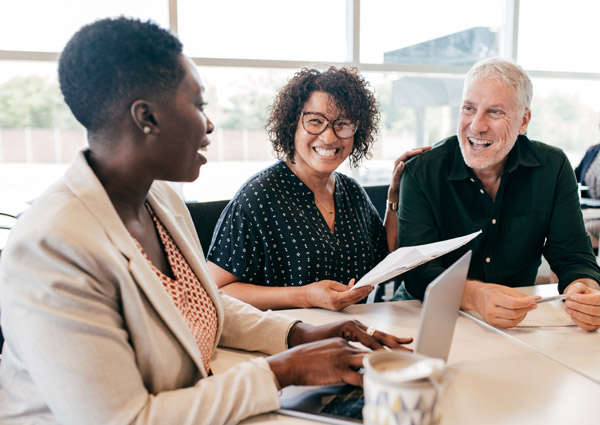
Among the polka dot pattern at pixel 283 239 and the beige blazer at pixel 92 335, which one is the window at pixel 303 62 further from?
the beige blazer at pixel 92 335

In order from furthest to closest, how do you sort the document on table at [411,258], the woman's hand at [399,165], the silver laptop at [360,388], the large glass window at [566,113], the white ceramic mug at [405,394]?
the large glass window at [566,113] → the woman's hand at [399,165] → the document on table at [411,258] → the silver laptop at [360,388] → the white ceramic mug at [405,394]

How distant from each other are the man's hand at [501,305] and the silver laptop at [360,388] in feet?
1.12

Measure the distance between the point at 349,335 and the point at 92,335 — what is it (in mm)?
601

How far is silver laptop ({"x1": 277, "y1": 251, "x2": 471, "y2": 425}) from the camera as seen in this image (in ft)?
2.83

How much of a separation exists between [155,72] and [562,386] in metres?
1.03

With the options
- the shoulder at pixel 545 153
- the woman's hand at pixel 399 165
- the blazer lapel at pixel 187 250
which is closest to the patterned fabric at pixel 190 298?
the blazer lapel at pixel 187 250

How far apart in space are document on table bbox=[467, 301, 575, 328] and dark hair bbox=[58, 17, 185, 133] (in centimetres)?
110

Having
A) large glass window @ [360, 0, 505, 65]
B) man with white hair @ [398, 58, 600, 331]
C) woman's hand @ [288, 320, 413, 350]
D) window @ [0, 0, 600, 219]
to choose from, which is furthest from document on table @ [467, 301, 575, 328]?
large glass window @ [360, 0, 505, 65]

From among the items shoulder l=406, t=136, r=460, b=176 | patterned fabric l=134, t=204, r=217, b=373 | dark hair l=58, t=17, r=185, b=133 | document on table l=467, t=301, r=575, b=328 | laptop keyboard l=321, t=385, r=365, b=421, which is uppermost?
dark hair l=58, t=17, r=185, b=133

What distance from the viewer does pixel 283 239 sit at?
1.72 meters

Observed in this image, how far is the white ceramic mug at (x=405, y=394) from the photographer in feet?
2.13

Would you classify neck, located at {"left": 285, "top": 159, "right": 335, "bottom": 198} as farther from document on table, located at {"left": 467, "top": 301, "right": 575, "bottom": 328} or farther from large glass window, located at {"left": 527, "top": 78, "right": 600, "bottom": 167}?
large glass window, located at {"left": 527, "top": 78, "right": 600, "bottom": 167}

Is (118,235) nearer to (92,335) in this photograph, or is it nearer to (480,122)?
(92,335)

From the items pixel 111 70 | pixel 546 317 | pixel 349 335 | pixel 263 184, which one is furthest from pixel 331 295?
pixel 111 70
